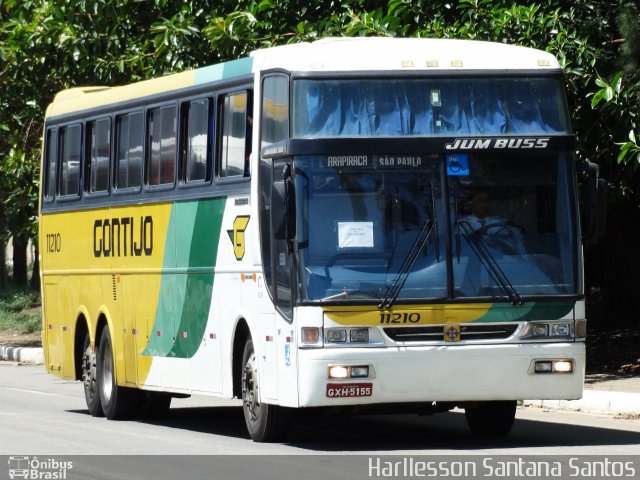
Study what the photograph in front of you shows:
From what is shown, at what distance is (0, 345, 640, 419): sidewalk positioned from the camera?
16141 mm

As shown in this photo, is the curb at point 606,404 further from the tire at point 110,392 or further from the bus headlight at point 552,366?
the tire at point 110,392

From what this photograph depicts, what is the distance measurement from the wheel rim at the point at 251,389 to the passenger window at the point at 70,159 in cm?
537

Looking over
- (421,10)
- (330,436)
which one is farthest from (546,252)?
(421,10)

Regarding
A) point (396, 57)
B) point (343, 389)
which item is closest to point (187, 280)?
point (343, 389)

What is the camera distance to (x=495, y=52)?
43.6ft

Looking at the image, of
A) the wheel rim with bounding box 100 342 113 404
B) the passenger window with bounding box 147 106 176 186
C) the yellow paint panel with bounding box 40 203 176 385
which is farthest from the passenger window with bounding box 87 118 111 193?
the wheel rim with bounding box 100 342 113 404

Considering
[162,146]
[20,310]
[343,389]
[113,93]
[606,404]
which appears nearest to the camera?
[343,389]

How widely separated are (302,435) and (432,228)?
2.69 metres

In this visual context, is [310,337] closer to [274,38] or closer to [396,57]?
[396,57]

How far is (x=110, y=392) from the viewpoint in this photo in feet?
56.6

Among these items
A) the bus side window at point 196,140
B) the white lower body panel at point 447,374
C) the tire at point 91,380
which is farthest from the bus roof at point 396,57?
the tire at point 91,380

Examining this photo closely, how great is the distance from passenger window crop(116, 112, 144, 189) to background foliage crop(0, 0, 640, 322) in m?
3.73
